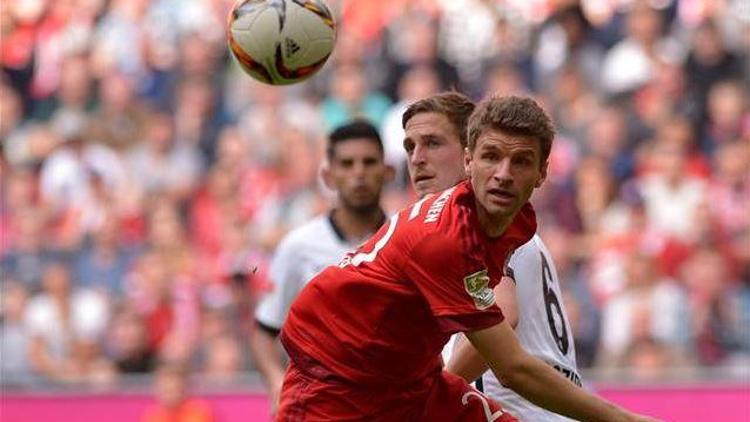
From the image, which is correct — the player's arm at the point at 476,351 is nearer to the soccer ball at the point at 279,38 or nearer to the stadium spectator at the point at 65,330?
the soccer ball at the point at 279,38

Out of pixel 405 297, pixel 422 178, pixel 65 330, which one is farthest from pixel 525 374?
pixel 65 330

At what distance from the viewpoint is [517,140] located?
524 cm

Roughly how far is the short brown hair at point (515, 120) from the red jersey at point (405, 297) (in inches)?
7.7

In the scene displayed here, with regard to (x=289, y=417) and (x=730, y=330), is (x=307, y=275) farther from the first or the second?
(x=730, y=330)

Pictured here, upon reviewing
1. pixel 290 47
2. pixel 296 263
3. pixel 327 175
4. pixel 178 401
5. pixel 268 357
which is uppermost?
pixel 290 47

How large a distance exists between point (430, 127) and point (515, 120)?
45.4 inches

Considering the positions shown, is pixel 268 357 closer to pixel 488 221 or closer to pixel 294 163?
pixel 488 221

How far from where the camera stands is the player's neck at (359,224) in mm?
8039

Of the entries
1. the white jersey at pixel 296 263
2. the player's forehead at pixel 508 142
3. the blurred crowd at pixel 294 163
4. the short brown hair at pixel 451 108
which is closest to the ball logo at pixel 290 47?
the short brown hair at pixel 451 108

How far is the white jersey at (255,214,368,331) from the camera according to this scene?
8102 millimetres

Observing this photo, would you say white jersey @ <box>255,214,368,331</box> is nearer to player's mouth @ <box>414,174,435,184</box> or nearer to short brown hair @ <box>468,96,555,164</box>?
player's mouth @ <box>414,174,435,184</box>

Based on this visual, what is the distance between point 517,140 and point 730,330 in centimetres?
583

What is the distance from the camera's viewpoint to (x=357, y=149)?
314 inches

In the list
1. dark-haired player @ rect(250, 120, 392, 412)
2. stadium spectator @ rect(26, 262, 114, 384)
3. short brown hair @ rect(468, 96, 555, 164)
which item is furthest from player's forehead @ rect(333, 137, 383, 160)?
stadium spectator @ rect(26, 262, 114, 384)
